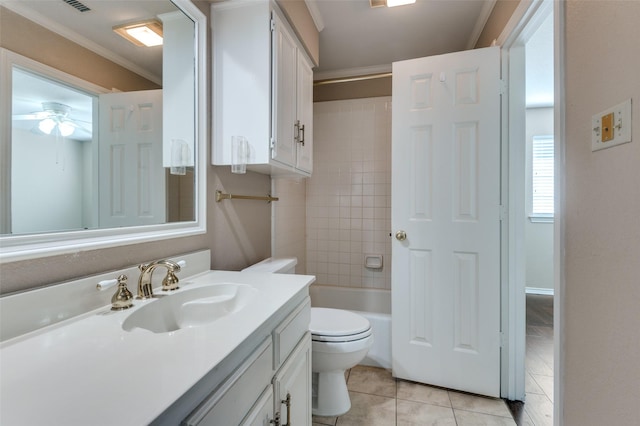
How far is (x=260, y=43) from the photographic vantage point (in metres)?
1.38

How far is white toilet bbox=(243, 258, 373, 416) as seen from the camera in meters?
1.51

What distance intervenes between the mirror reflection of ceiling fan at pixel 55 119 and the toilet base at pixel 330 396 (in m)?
1.56

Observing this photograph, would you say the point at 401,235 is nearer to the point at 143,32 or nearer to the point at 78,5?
the point at 143,32

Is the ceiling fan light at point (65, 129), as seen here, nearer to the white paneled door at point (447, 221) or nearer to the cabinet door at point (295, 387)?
the cabinet door at point (295, 387)

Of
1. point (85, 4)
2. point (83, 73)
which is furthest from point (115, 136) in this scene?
point (85, 4)

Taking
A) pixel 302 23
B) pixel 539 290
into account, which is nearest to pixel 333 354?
pixel 302 23

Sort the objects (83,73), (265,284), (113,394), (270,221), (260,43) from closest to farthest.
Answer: (113,394), (83,73), (265,284), (260,43), (270,221)

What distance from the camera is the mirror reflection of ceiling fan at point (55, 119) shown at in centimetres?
77

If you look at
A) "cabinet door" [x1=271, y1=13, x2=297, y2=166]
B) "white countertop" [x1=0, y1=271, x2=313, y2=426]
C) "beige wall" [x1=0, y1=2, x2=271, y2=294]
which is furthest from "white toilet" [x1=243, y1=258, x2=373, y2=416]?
"white countertop" [x1=0, y1=271, x2=313, y2=426]

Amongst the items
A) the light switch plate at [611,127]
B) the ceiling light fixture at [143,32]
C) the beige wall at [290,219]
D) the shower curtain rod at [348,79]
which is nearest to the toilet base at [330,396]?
the beige wall at [290,219]

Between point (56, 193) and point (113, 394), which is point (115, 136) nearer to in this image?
point (56, 193)

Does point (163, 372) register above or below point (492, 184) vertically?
below

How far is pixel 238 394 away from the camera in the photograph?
0.67 metres

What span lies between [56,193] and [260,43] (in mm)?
1052
